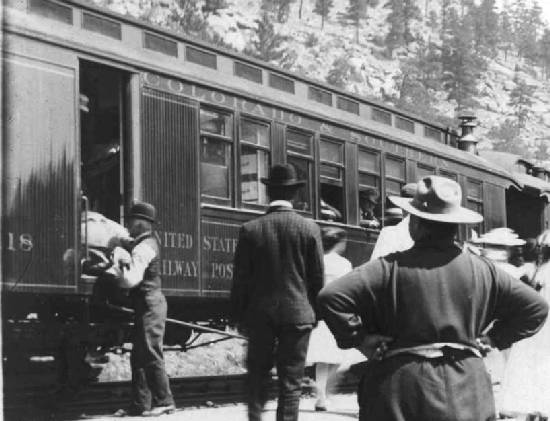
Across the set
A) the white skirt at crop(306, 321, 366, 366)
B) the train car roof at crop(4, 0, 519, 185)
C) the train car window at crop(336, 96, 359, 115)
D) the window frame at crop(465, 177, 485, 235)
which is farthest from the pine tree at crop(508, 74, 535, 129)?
the white skirt at crop(306, 321, 366, 366)

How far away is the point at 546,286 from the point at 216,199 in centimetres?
477

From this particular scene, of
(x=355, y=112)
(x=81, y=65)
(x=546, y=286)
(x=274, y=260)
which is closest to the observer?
(x=274, y=260)

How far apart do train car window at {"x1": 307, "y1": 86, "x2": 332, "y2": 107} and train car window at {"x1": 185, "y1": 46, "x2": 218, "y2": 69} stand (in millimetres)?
2075

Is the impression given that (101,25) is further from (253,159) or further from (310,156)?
(310,156)

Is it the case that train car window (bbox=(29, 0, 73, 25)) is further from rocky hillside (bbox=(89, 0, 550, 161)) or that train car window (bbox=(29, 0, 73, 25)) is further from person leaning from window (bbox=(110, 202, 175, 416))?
rocky hillside (bbox=(89, 0, 550, 161))

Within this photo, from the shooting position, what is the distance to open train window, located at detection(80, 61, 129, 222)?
443 inches

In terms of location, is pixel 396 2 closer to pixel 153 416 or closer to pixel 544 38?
pixel 544 38

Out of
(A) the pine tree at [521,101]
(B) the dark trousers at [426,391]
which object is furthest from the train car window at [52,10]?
(A) the pine tree at [521,101]

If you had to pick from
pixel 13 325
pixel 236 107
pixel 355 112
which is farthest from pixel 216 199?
pixel 355 112

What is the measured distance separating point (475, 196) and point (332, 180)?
5.02 meters

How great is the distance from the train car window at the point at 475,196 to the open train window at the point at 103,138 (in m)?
8.12

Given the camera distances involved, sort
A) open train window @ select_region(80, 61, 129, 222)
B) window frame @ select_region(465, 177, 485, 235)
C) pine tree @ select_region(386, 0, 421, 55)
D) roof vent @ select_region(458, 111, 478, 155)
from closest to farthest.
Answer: open train window @ select_region(80, 61, 129, 222) < window frame @ select_region(465, 177, 485, 235) < roof vent @ select_region(458, 111, 478, 155) < pine tree @ select_region(386, 0, 421, 55)

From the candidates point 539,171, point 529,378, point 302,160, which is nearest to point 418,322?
point 529,378

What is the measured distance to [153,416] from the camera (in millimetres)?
9617
